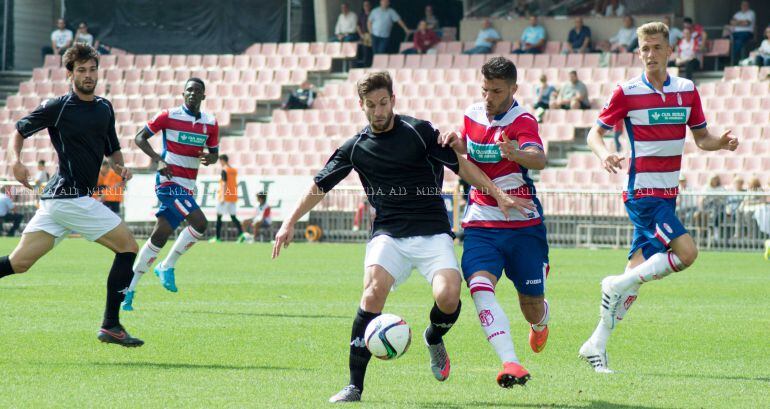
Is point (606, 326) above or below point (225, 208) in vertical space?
below

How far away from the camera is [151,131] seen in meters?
13.1

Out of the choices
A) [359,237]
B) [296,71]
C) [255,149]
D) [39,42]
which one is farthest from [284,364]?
[39,42]

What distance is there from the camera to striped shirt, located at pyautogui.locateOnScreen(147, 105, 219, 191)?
13.2m

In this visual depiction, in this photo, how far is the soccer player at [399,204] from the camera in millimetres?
6973

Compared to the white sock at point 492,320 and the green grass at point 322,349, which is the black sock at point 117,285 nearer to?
the green grass at point 322,349

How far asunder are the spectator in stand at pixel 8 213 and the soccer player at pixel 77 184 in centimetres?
1998

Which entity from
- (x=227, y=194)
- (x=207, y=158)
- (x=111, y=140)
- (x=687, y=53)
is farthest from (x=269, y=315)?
(x=687, y=53)

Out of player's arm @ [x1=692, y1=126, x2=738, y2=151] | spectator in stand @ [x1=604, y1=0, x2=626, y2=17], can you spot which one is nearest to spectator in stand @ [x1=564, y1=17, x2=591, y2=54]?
spectator in stand @ [x1=604, y1=0, x2=626, y2=17]

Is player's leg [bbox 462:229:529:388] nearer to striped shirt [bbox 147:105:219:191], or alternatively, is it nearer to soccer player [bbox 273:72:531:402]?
soccer player [bbox 273:72:531:402]

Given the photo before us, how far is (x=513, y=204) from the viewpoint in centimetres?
722

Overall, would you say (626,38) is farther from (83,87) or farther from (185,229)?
(83,87)

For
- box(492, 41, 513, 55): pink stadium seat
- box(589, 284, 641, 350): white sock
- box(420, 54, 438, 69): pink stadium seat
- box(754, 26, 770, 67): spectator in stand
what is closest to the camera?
box(589, 284, 641, 350): white sock

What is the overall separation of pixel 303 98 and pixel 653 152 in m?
23.7

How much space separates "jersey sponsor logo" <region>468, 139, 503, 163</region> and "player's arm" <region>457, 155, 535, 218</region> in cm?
28
